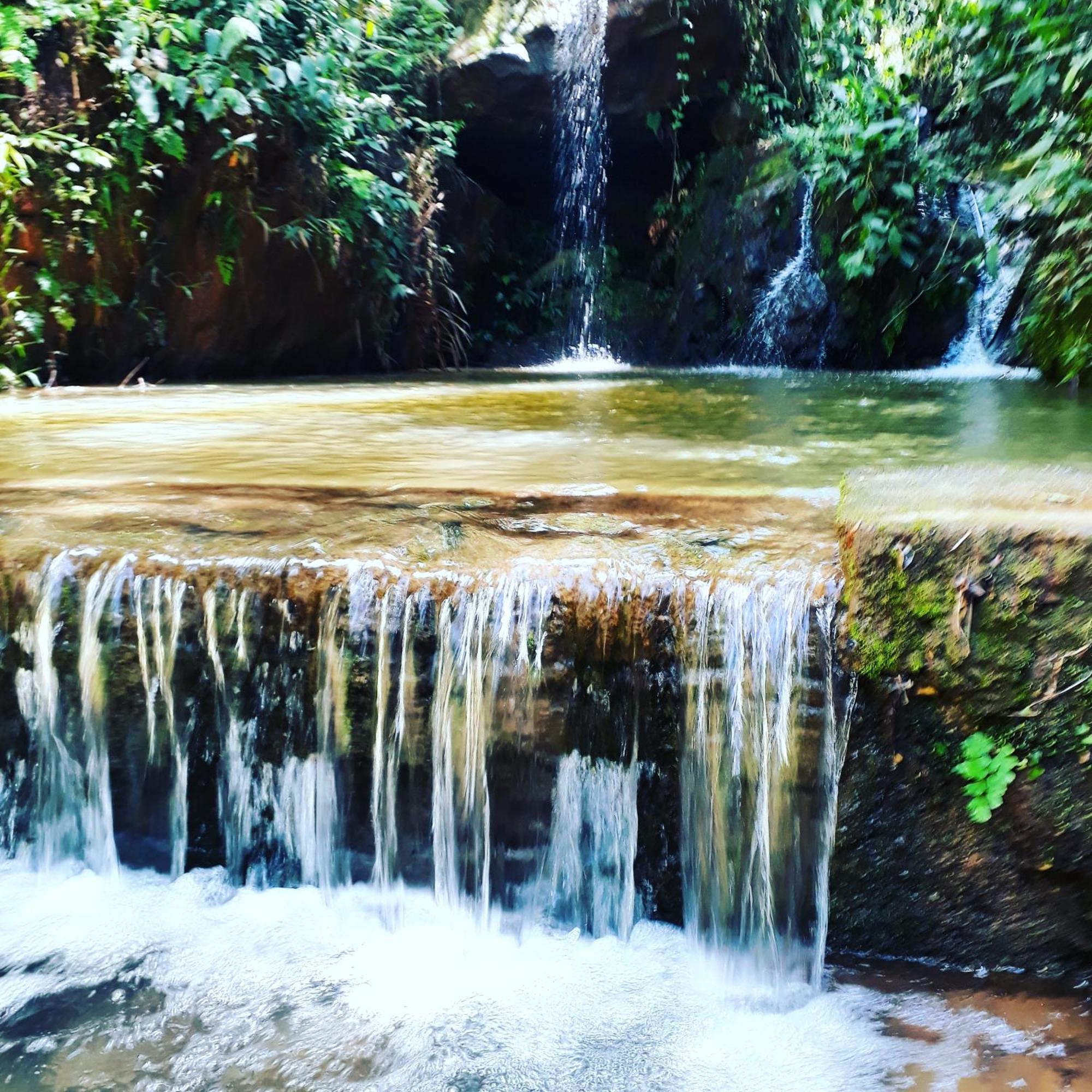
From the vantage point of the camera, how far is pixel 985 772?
2191 millimetres

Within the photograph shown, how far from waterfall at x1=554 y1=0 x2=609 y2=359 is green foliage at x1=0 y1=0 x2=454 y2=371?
2.24m

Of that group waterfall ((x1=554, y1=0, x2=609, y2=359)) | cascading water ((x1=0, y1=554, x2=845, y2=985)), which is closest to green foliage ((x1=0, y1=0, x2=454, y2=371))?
waterfall ((x1=554, y1=0, x2=609, y2=359))

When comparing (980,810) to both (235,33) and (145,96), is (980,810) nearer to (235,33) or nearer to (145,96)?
(145,96)

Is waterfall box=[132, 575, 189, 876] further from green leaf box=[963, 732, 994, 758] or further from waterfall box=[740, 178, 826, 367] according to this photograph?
waterfall box=[740, 178, 826, 367]

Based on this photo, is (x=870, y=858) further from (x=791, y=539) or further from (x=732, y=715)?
(x=791, y=539)

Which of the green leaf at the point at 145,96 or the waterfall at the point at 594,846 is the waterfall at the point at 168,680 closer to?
the waterfall at the point at 594,846

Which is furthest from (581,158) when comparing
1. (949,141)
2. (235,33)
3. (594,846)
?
(594,846)

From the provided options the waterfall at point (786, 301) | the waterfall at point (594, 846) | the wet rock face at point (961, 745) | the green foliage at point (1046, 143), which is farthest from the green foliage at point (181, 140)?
the wet rock face at point (961, 745)

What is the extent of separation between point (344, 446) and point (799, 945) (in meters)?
2.51

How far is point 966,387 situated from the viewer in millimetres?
6203

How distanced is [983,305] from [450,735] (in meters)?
7.37

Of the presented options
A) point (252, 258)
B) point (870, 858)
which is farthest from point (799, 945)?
point (252, 258)

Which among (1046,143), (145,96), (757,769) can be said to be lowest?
(757,769)

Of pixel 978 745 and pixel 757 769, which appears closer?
pixel 978 745
